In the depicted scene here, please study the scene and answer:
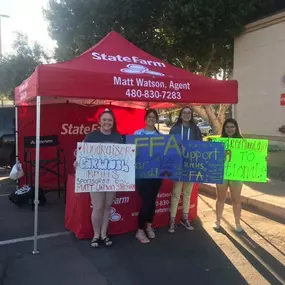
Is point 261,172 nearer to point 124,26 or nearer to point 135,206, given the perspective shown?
point 135,206

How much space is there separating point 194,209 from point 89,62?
280cm

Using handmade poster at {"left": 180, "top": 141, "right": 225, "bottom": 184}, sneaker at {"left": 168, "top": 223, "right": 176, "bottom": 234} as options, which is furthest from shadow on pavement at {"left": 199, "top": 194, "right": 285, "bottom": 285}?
handmade poster at {"left": 180, "top": 141, "right": 225, "bottom": 184}

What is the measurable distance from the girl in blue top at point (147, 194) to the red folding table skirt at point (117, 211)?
32cm

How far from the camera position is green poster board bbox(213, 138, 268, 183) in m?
5.04

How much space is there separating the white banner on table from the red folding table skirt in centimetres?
43

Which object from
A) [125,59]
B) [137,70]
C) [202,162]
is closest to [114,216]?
[202,162]

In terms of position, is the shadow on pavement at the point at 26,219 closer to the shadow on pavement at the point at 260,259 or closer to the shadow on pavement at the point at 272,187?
the shadow on pavement at the point at 260,259

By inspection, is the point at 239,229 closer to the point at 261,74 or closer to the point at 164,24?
the point at 261,74

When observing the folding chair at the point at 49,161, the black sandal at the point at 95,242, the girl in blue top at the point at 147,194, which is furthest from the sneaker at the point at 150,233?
the folding chair at the point at 49,161

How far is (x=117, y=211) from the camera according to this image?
16.8 feet

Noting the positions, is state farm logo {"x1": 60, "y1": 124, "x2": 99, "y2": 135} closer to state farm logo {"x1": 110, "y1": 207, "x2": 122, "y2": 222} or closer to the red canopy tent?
the red canopy tent

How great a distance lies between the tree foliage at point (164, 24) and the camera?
1020cm

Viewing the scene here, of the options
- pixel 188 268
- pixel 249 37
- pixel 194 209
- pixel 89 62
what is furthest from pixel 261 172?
pixel 249 37

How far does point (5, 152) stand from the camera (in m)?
10.2
